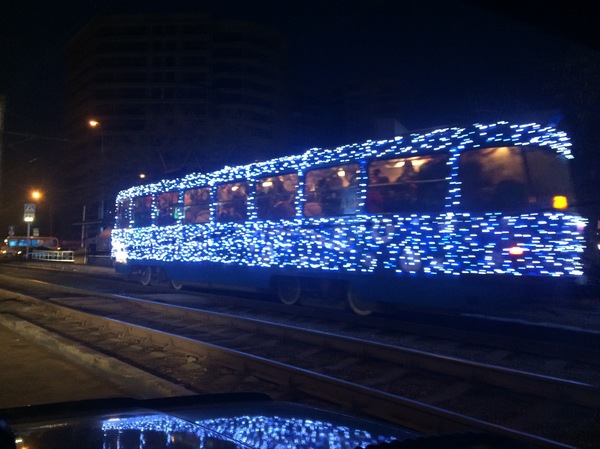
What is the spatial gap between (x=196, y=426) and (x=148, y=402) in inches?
34.6

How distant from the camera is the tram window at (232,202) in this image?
15117 millimetres

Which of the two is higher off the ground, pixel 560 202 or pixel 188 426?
pixel 560 202

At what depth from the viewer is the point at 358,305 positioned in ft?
42.1

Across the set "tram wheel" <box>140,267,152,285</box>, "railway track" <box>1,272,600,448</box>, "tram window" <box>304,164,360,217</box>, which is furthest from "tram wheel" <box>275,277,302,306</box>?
"tram wheel" <box>140,267,152,285</box>

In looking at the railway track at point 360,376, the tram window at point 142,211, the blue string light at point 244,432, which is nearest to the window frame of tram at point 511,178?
the railway track at point 360,376

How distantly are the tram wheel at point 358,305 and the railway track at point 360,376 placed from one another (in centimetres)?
253

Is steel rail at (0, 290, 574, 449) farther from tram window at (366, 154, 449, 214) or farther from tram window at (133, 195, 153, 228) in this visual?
tram window at (133, 195, 153, 228)

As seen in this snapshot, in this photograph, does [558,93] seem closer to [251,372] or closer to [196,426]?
[251,372]

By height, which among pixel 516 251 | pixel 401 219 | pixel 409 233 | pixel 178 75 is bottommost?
pixel 516 251

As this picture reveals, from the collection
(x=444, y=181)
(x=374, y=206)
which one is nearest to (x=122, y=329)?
(x=374, y=206)

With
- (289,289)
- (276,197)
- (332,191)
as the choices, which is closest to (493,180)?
(332,191)

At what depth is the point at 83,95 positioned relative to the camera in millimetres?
103125

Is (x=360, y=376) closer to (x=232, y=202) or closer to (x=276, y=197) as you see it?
(x=276, y=197)

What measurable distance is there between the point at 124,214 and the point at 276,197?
31.1ft
